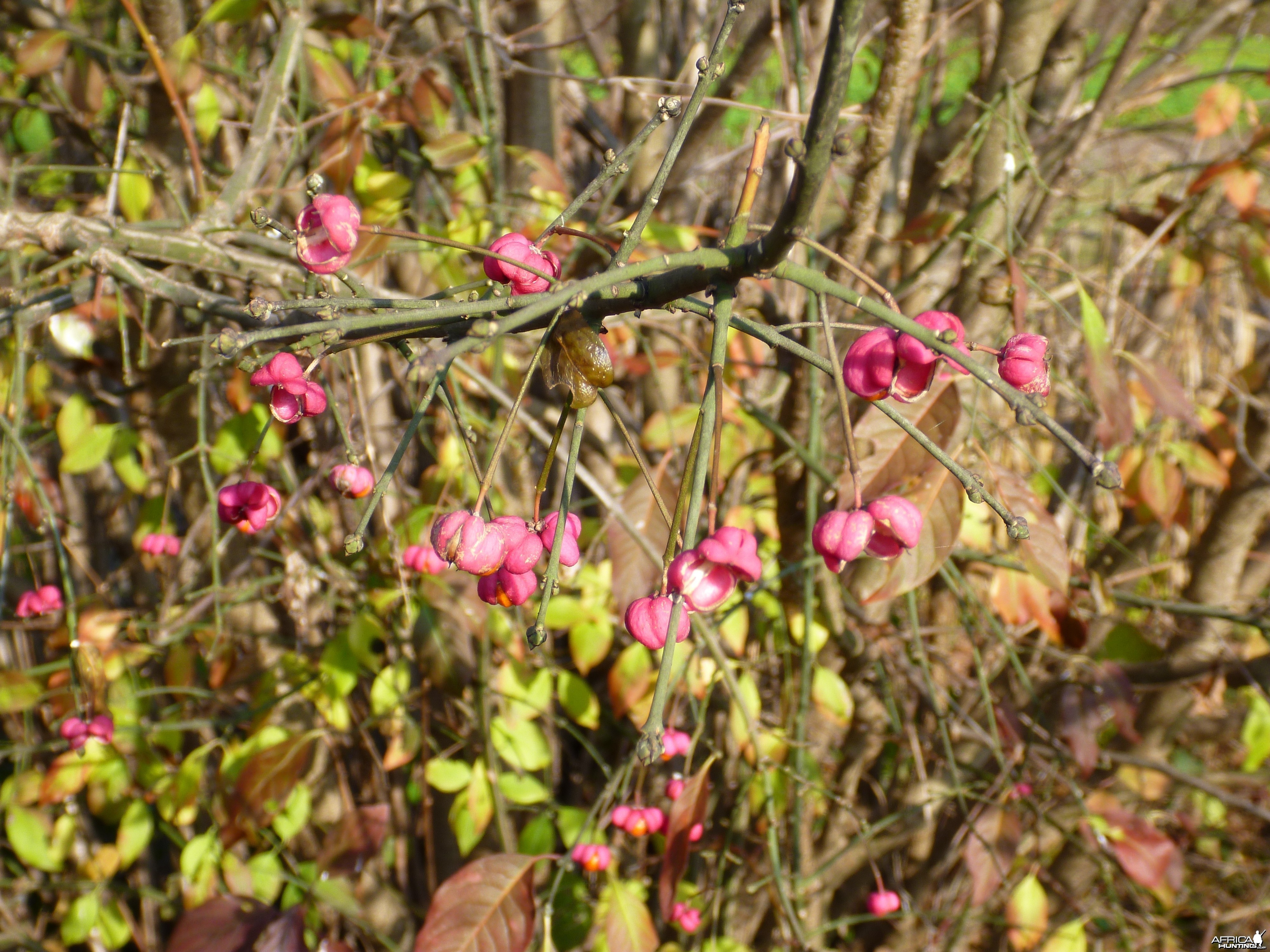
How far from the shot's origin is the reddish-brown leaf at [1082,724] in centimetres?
171

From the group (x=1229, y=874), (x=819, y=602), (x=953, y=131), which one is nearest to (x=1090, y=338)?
(x=819, y=602)

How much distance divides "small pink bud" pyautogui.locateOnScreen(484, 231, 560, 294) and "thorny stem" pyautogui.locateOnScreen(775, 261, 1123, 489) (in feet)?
0.84

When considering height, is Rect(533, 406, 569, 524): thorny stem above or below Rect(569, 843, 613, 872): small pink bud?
above

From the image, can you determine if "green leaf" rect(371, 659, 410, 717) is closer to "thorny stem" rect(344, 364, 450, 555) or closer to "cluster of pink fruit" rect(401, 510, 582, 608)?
"cluster of pink fruit" rect(401, 510, 582, 608)

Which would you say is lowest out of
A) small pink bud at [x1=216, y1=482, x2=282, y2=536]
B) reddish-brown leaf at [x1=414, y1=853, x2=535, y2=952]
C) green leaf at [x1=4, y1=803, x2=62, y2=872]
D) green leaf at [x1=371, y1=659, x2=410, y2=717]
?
green leaf at [x1=4, y1=803, x2=62, y2=872]

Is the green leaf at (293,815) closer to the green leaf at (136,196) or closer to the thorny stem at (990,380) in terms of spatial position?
the green leaf at (136,196)

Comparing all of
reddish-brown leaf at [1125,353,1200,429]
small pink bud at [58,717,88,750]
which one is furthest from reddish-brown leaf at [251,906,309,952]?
reddish-brown leaf at [1125,353,1200,429]

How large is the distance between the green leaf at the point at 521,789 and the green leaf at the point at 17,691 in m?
A: 1.08

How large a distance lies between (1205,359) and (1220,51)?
1.97 metres

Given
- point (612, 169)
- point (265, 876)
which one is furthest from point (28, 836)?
point (612, 169)

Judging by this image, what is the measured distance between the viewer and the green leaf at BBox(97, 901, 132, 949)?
7.16ft

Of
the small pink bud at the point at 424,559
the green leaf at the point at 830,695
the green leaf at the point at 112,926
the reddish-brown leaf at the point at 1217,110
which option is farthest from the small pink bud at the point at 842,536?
the green leaf at the point at 112,926

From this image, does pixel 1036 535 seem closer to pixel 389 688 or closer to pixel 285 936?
pixel 389 688

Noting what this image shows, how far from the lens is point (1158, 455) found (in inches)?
77.4
